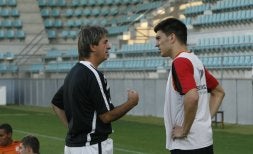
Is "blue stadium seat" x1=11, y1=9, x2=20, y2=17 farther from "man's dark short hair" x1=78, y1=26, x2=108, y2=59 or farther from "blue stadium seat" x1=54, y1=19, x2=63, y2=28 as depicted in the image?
"man's dark short hair" x1=78, y1=26, x2=108, y2=59

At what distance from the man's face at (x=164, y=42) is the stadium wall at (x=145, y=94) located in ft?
51.7

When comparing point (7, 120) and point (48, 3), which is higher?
point (48, 3)

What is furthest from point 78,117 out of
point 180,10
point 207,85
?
point 180,10

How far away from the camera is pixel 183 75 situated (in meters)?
5.30

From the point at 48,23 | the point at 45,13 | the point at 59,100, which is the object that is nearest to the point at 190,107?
the point at 59,100

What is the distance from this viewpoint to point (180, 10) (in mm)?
32562

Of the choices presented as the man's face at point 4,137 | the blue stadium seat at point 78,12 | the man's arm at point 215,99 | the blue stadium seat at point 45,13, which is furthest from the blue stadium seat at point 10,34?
the man's arm at point 215,99

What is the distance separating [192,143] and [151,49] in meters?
23.5

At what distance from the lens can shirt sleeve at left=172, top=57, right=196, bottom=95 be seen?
209 inches

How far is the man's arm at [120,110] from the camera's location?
528 cm

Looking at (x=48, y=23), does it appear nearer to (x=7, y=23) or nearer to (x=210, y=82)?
(x=7, y=23)

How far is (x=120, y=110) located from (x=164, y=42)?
22.7 inches

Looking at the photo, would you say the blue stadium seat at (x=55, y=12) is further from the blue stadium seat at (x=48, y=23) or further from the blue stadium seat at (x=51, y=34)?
the blue stadium seat at (x=51, y=34)

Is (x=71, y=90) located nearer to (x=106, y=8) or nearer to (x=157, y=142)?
(x=157, y=142)
